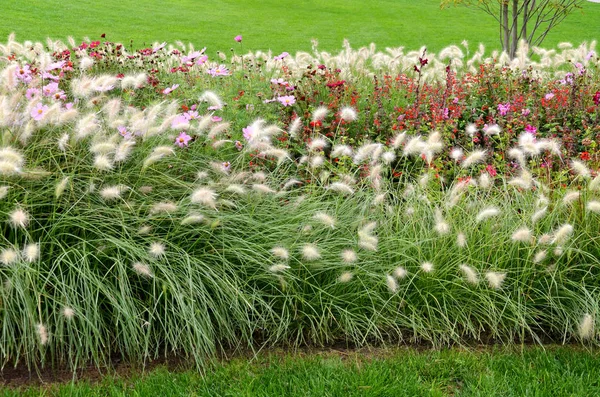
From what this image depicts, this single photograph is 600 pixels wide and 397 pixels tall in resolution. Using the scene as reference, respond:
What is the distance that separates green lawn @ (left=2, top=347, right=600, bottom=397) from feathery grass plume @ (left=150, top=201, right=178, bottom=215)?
2.56 feet

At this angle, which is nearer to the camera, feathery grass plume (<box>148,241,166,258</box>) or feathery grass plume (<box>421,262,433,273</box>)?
feathery grass plume (<box>148,241,166,258</box>)

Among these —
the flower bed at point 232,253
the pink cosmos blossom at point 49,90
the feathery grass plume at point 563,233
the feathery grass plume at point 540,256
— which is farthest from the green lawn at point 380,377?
the pink cosmos blossom at point 49,90

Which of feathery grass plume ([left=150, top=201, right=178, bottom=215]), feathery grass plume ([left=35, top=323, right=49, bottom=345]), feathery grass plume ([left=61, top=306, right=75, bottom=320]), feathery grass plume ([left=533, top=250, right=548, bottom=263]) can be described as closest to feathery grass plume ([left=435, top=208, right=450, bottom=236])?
feathery grass plume ([left=533, top=250, right=548, bottom=263])

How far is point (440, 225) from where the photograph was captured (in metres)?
3.41

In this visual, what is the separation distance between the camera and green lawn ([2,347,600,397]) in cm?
298

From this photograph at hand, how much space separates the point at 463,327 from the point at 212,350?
139 centimetres

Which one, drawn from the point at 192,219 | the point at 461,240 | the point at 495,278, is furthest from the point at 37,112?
the point at 495,278

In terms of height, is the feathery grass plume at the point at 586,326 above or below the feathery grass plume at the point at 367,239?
below

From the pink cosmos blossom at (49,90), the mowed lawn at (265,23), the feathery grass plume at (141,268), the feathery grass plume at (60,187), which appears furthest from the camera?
the mowed lawn at (265,23)

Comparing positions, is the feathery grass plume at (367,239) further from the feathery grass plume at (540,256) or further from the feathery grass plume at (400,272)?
the feathery grass plume at (540,256)

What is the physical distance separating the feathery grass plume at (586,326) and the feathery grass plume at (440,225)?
789mm

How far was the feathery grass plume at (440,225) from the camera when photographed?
3406mm

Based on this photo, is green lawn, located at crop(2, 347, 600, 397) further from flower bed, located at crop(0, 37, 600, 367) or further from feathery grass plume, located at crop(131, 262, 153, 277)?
feathery grass plume, located at crop(131, 262, 153, 277)

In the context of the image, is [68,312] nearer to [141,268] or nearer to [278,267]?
[141,268]
